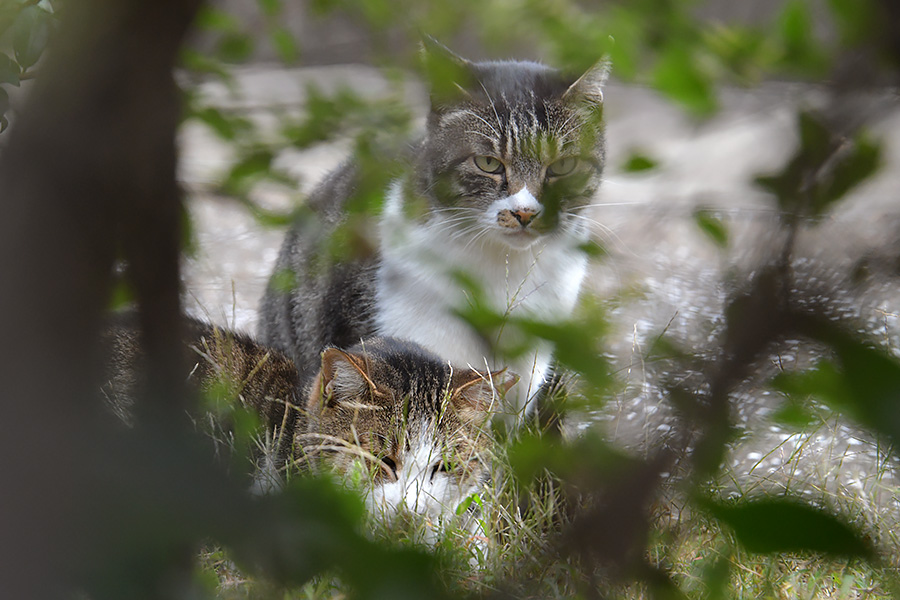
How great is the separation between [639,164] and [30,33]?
0.87m

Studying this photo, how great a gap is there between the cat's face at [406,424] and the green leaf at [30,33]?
120 centimetres

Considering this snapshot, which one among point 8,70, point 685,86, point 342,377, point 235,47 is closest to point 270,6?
point 235,47

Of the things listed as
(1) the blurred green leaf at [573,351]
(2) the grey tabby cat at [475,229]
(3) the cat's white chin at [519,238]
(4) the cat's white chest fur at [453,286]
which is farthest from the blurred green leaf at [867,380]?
(4) the cat's white chest fur at [453,286]

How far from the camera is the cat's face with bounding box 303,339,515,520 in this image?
2268 mm

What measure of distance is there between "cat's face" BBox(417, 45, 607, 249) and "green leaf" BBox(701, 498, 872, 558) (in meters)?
1.94

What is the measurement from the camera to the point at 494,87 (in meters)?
2.70

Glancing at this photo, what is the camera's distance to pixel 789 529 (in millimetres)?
556

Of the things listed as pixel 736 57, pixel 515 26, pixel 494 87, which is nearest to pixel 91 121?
pixel 736 57

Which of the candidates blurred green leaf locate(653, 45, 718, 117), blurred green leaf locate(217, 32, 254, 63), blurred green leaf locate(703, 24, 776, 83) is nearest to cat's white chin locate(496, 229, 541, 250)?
blurred green leaf locate(703, 24, 776, 83)

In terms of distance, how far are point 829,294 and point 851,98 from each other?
0.13 metres

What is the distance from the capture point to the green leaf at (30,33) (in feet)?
3.76

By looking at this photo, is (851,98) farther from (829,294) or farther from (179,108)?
(179,108)

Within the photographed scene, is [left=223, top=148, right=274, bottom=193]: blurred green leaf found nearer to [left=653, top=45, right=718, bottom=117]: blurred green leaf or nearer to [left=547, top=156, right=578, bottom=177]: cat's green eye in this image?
[left=653, top=45, right=718, bottom=117]: blurred green leaf

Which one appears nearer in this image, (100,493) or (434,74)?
(100,493)
